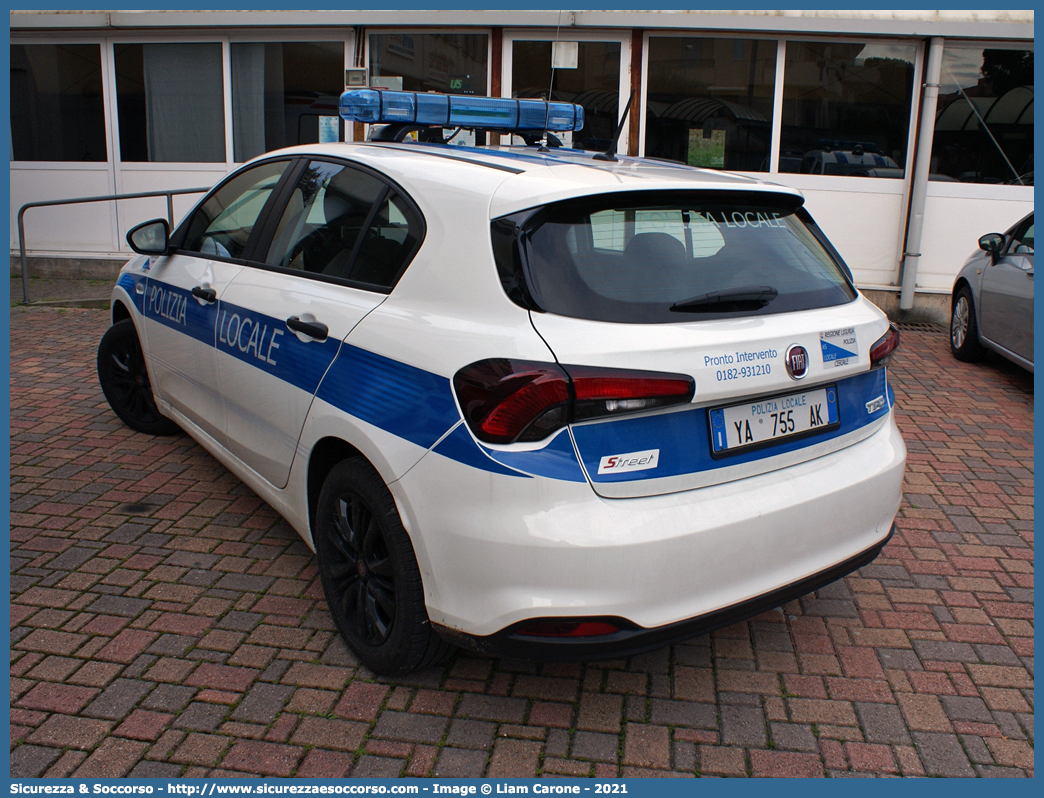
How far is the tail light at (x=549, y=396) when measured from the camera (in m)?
2.21

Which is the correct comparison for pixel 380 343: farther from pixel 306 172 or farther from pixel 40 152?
pixel 40 152

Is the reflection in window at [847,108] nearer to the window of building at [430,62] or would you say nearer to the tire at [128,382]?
the window of building at [430,62]

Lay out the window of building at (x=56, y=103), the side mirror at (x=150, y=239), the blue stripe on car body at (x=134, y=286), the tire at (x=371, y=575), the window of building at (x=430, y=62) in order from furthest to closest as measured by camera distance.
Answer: the window of building at (x=56, y=103) < the window of building at (x=430, y=62) < the blue stripe on car body at (x=134, y=286) < the side mirror at (x=150, y=239) < the tire at (x=371, y=575)

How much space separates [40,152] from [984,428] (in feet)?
35.6

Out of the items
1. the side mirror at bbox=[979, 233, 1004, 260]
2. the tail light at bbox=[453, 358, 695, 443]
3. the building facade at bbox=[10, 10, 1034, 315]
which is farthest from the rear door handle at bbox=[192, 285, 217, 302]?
the side mirror at bbox=[979, 233, 1004, 260]

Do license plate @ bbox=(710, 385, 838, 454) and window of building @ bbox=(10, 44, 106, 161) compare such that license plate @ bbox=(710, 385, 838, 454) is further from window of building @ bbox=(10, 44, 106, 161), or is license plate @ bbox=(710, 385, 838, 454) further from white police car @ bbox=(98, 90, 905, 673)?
window of building @ bbox=(10, 44, 106, 161)

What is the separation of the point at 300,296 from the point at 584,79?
24.1 ft

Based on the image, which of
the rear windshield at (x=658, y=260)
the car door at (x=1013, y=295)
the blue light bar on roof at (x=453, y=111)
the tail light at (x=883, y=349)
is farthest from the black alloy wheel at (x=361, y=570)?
the car door at (x=1013, y=295)

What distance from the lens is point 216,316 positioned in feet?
12.0

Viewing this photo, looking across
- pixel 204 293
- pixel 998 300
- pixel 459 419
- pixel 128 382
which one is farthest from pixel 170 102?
pixel 459 419

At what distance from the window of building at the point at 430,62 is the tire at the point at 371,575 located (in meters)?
7.72

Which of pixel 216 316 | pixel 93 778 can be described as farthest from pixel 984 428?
pixel 93 778

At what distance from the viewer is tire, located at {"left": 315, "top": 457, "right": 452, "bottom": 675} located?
8.38ft

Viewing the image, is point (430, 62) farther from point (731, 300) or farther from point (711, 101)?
point (731, 300)
